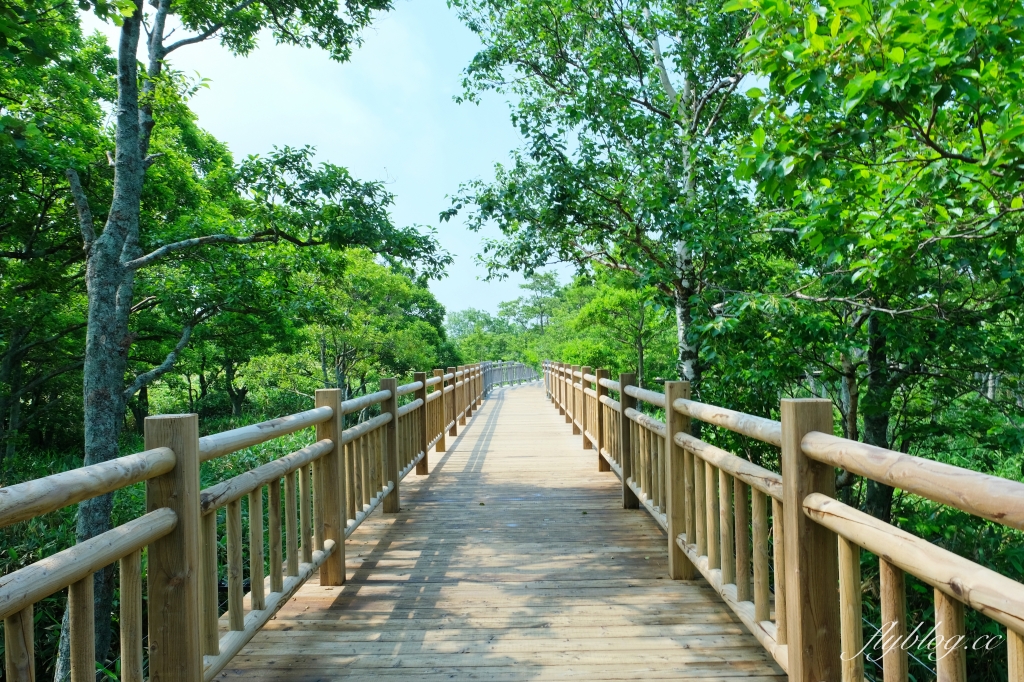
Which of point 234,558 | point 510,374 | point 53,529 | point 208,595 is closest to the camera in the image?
point 208,595

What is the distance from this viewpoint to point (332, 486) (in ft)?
11.1

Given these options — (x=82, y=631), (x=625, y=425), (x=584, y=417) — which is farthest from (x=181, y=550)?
(x=584, y=417)

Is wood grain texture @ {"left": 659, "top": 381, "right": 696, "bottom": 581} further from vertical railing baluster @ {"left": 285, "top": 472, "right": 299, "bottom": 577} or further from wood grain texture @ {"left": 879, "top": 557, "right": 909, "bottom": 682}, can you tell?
vertical railing baluster @ {"left": 285, "top": 472, "right": 299, "bottom": 577}

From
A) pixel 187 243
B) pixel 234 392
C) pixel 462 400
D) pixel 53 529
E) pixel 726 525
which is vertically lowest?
pixel 53 529

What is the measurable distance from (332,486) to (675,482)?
1.87m

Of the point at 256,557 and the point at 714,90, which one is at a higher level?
the point at 714,90

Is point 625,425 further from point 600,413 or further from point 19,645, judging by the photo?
point 19,645

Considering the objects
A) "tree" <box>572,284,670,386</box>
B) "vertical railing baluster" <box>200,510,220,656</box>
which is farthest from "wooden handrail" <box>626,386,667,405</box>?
"tree" <box>572,284,670,386</box>

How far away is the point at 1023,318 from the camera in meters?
4.99

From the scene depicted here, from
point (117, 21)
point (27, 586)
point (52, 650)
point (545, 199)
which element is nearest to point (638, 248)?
point (545, 199)

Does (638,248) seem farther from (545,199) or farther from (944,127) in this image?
Answer: (944,127)

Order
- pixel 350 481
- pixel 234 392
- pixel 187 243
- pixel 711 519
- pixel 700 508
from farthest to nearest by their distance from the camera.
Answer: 1. pixel 234 392
2. pixel 187 243
3. pixel 350 481
4. pixel 700 508
5. pixel 711 519

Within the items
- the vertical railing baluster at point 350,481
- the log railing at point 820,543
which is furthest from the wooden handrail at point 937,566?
the vertical railing baluster at point 350,481

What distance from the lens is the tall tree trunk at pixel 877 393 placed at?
16.9 ft
